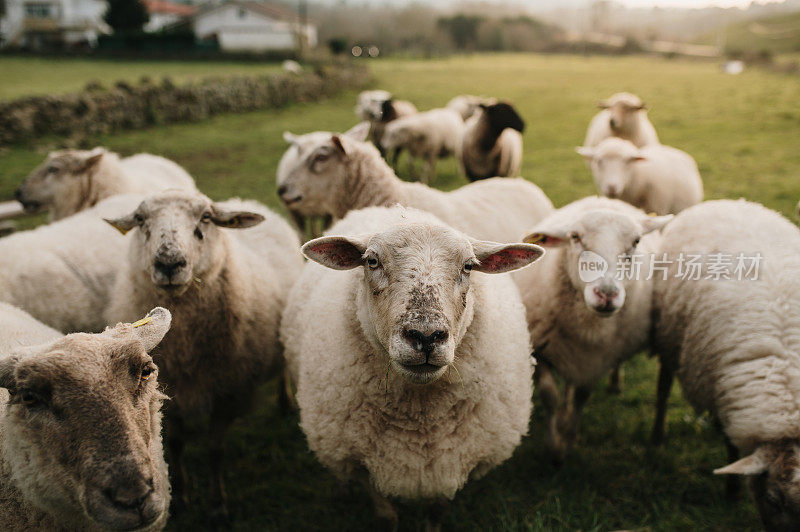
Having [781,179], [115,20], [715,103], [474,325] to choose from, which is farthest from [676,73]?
[115,20]

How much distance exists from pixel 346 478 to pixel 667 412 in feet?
9.53

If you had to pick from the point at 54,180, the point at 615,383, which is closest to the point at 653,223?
the point at 615,383

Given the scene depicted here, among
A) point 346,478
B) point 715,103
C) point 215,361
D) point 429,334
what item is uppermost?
point 715,103

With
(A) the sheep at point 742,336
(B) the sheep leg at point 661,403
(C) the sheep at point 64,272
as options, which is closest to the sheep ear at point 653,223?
(A) the sheep at point 742,336

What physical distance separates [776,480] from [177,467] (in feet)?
11.5

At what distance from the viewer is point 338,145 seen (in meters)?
4.91

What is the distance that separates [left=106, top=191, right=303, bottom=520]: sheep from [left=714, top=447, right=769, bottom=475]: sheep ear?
2.81 metres

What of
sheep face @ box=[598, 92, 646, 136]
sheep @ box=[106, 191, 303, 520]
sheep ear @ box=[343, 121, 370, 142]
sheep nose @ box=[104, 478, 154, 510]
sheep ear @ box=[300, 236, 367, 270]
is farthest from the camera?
sheep face @ box=[598, 92, 646, 136]

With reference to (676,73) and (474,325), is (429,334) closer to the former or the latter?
(474,325)

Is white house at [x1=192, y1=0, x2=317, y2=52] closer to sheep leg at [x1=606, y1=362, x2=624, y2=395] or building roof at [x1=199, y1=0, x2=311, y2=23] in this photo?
building roof at [x1=199, y1=0, x2=311, y2=23]

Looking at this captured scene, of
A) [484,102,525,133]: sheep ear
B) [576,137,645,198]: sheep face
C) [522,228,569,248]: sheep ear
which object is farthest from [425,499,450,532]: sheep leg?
[484,102,525,133]: sheep ear

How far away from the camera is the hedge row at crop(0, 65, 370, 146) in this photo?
13764 millimetres

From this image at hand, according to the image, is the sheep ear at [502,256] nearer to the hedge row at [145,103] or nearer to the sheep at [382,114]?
the sheep at [382,114]

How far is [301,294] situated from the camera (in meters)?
3.60
